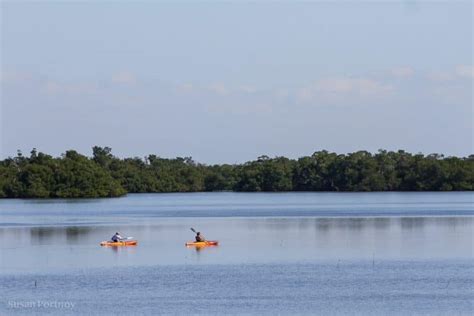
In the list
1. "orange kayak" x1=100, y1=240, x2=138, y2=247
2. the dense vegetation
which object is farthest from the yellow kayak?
the dense vegetation

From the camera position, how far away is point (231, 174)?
575 feet

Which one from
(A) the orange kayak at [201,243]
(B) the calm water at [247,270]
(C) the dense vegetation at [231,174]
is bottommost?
(B) the calm water at [247,270]

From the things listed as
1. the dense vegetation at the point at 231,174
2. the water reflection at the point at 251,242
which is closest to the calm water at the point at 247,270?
the water reflection at the point at 251,242

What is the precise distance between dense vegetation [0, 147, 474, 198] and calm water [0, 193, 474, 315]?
68.3 metres

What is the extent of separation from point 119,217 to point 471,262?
143 feet

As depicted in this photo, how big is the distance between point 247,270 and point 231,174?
5440 inches

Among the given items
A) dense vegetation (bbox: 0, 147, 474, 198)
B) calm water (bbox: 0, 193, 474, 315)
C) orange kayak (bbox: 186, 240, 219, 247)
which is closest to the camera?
calm water (bbox: 0, 193, 474, 315)

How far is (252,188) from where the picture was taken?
168 metres

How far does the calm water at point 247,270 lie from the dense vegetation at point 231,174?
68.3 meters

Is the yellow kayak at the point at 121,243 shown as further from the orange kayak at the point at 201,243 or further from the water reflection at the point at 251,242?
the orange kayak at the point at 201,243

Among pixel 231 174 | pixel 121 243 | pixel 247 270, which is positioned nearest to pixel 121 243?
pixel 121 243

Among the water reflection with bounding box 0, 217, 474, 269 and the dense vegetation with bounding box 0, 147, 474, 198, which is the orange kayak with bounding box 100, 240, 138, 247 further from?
the dense vegetation with bounding box 0, 147, 474, 198

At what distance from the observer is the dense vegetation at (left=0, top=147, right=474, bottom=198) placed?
133125 mm

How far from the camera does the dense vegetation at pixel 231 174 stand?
437 ft
